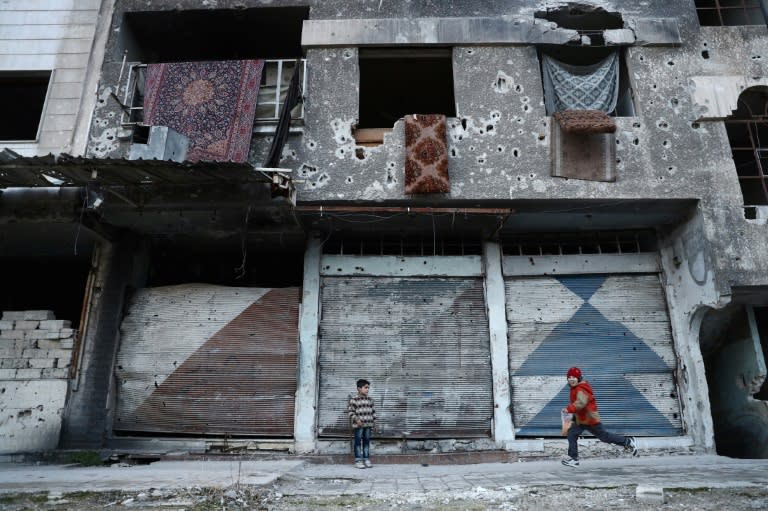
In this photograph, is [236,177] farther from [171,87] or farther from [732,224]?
[732,224]

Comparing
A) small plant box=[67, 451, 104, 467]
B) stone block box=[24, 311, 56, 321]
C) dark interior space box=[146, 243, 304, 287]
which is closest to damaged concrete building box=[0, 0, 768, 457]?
stone block box=[24, 311, 56, 321]

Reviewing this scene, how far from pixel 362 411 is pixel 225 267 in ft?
14.5

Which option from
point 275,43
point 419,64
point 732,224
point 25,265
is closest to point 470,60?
point 419,64

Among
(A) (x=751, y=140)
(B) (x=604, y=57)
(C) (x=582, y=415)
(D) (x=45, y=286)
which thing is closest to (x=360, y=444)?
(C) (x=582, y=415)

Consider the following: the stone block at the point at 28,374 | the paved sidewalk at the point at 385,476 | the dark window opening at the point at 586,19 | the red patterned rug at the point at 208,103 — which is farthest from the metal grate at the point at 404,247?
the stone block at the point at 28,374

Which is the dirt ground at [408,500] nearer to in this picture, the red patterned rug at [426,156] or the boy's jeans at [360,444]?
the boy's jeans at [360,444]

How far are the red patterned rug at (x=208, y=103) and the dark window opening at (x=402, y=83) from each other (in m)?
1.93

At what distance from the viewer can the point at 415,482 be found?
5.71m

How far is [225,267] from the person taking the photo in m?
10.3

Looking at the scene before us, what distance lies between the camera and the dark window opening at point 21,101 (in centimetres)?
934

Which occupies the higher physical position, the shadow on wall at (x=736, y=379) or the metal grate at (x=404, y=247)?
the metal grate at (x=404, y=247)

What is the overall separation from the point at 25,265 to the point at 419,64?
8588 millimetres

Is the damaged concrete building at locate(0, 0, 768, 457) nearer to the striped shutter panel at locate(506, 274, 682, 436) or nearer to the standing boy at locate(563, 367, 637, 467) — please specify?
the striped shutter panel at locate(506, 274, 682, 436)

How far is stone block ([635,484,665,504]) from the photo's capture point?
178 inches
